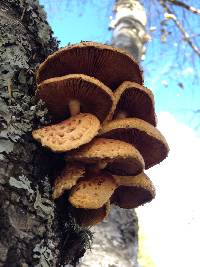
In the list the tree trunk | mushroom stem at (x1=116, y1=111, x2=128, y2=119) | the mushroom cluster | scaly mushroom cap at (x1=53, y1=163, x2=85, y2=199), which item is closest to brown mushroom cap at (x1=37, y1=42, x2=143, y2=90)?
the mushroom cluster

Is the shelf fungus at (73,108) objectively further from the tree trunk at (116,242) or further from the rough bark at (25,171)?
the tree trunk at (116,242)

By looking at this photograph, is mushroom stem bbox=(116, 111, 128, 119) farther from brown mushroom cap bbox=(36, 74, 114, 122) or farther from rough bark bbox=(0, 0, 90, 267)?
rough bark bbox=(0, 0, 90, 267)

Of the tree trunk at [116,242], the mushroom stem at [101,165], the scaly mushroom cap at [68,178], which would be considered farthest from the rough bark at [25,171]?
the tree trunk at [116,242]

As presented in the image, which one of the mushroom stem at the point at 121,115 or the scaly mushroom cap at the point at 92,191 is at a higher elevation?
the mushroom stem at the point at 121,115

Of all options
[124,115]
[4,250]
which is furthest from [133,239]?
[4,250]

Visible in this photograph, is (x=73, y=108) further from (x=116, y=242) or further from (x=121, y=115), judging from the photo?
(x=116, y=242)

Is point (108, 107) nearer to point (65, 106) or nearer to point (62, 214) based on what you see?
point (65, 106)
